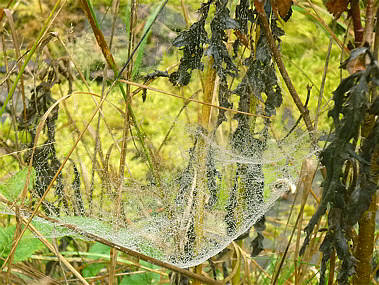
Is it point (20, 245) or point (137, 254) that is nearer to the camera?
point (137, 254)

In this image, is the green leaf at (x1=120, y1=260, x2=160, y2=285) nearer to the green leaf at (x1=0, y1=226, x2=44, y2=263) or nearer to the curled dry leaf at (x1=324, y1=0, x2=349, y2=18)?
the green leaf at (x1=0, y1=226, x2=44, y2=263)

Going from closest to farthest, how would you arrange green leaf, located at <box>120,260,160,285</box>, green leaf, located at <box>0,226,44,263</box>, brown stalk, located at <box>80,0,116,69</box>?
brown stalk, located at <box>80,0,116,69</box> → green leaf, located at <box>0,226,44,263</box> → green leaf, located at <box>120,260,160,285</box>

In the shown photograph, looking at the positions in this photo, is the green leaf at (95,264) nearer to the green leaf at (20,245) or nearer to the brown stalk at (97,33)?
the green leaf at (20,245)

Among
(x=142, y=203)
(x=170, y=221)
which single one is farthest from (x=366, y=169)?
(x=142, y=203)

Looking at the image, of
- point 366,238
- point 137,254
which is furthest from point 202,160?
point 366,238

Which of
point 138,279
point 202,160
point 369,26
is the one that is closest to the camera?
point 369,26

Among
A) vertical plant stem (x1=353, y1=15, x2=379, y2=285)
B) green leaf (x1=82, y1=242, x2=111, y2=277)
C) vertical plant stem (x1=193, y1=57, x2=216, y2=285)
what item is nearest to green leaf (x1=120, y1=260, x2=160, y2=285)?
green leaf (x1=82, y1=242, x2=111, y2=277)

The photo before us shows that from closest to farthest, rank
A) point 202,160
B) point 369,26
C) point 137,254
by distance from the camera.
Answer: point 369,26
point 137,254
point 202,160

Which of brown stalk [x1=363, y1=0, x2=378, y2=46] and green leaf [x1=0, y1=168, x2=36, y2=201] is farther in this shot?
green leaf [x1=0, y1=168, x2=36, y2=201]

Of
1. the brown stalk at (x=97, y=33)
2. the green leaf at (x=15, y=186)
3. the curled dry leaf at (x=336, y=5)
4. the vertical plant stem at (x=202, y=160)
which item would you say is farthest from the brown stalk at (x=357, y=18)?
the green leaf at (x=15, y=186)

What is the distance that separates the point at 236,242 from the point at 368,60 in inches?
23.9

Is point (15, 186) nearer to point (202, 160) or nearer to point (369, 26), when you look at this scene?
point (202, 160)

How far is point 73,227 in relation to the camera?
2.72ft

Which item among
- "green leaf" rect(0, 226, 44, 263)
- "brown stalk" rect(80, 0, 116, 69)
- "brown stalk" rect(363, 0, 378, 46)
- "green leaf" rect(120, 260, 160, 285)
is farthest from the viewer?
"green leaf" rect(120, 260, 160, 285)
